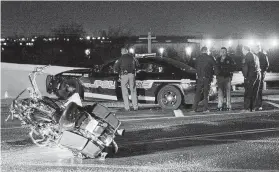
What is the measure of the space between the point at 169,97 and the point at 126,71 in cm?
136

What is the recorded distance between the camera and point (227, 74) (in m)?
13.2

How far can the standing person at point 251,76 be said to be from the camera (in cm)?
1280

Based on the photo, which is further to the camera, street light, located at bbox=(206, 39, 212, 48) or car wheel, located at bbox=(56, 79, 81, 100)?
street light, located at bbox=(206, 39, 212, 48)

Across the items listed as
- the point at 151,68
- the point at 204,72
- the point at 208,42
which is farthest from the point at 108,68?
the point at 208,42

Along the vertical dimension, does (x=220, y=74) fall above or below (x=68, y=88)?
above

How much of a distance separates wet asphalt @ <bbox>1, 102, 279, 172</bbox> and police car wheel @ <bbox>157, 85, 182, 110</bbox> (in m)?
1.42

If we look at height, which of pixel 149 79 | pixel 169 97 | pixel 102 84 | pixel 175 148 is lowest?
pixel 175 148

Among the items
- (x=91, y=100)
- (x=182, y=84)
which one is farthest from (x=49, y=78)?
(x=182, y=84)

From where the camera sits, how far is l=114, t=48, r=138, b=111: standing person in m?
13.0

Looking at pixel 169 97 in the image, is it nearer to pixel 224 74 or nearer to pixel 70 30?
pixel 224 74

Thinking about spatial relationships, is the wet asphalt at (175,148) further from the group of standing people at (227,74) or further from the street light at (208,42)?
the street light at (208,42)

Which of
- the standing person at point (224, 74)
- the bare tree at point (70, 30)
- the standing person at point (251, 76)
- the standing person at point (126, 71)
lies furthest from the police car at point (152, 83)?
the bare tree at point (70, 30)

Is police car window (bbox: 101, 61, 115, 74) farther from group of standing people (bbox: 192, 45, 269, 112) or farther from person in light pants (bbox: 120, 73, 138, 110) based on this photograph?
group of standing people (bbox: 192, 45, 269, 112)

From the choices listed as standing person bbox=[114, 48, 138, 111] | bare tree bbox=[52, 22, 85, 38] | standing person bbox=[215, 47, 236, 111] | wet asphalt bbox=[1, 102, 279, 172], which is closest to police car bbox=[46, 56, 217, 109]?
standing person bbox=[215, 47, 236, 111]
